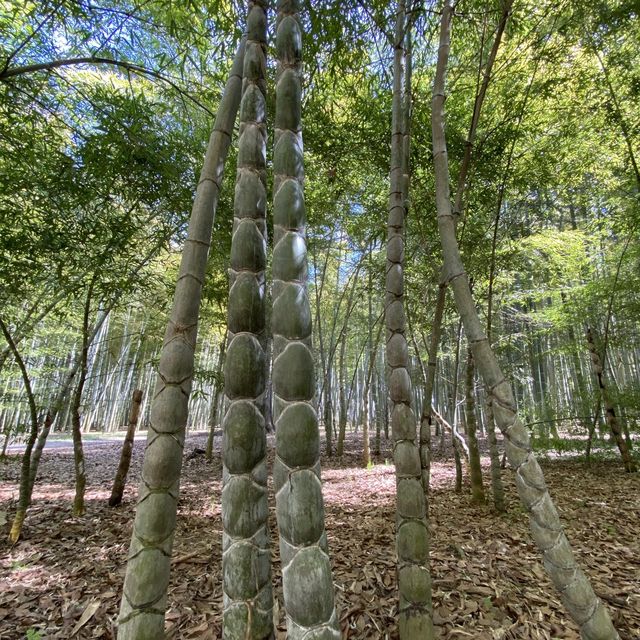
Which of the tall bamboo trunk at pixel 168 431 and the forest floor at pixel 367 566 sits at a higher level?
the tall bamboo trunk at pixel 168 431

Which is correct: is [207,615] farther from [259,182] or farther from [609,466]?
[609,466]

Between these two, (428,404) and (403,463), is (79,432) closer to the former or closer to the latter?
(428,404)

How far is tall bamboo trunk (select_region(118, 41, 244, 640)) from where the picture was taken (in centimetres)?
96

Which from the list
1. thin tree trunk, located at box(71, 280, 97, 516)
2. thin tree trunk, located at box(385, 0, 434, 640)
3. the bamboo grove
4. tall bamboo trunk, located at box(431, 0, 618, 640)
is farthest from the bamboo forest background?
tall bamboo trunk, located at box(431, 0, 618, 640)

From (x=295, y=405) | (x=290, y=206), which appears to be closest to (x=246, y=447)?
(x=295, y=405)

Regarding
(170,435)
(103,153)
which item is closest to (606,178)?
(103,153)

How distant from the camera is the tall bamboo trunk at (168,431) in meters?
0.96

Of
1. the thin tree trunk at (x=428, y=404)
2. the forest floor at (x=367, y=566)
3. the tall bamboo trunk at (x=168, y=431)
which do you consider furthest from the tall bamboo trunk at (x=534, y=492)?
the thin tree trunk at (x=428, y=404)

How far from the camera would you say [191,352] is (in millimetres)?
1154

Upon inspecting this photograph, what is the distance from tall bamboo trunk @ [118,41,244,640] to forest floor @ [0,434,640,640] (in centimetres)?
128

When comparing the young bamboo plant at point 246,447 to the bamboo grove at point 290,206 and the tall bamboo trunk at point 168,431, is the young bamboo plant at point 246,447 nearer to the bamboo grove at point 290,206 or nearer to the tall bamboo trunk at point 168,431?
the bamboo grove at point 290,206

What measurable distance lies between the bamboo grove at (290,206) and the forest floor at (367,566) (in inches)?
17.7

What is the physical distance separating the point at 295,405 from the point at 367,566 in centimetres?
238

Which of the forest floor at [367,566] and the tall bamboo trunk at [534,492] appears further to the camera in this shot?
the forest floor at [367,566]
